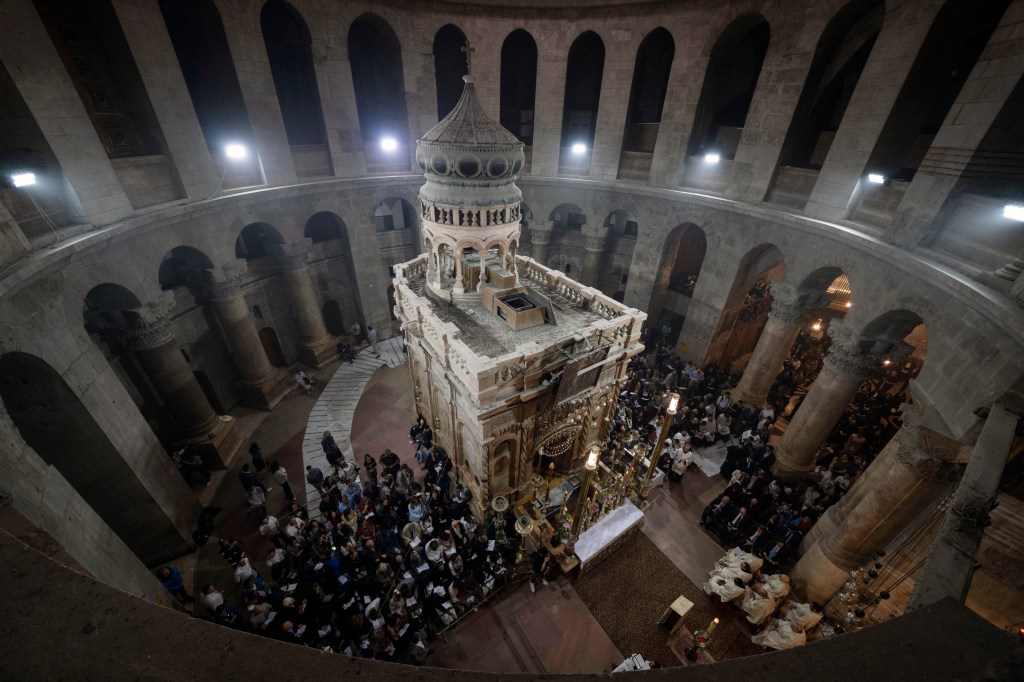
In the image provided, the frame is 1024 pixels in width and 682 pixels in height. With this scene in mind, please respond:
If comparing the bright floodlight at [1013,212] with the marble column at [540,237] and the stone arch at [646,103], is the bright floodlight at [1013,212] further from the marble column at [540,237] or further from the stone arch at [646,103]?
the marble column at [540,237]

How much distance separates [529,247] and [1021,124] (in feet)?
55.1

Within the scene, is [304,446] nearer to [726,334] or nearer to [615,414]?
[615,414]

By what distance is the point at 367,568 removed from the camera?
986cm

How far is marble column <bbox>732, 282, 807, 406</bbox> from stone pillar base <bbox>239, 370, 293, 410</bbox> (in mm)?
18366

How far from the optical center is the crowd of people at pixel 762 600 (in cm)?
911

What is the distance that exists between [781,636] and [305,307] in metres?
19.0

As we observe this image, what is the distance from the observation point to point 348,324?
20.6m

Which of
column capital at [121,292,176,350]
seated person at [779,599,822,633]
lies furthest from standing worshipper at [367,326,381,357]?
seated person at [779,599,822,633]

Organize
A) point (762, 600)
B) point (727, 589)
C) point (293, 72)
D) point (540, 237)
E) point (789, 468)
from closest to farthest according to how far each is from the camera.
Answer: point (762, 600), point (727, 589), point (789, 468), point (293, 72), point (540, 237)

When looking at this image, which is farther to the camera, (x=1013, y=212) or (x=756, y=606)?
(x=756, y=606)

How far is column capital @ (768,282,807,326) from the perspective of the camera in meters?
13.4

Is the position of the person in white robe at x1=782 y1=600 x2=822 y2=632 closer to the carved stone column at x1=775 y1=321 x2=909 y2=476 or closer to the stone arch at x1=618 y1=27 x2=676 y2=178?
the carved stone column at x1=775 y1=321 x2=909 y2=476

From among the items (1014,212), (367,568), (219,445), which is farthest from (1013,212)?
(219,445)

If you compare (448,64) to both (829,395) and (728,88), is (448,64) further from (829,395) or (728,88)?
(829,395)
